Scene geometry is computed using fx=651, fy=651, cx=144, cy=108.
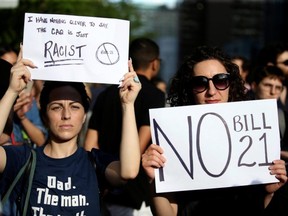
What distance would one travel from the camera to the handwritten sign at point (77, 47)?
3.65 m

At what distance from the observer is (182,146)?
3613 millimetres

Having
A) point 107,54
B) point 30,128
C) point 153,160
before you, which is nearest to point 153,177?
point 153,160

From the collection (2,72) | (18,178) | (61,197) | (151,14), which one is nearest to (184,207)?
(61,197)

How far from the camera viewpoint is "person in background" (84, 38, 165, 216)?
16.4 ft

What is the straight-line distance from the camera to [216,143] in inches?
143

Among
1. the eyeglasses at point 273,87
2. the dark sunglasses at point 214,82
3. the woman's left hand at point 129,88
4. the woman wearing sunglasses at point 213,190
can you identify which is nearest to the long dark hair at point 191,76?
the woman wearing sunglasses at point 213,190

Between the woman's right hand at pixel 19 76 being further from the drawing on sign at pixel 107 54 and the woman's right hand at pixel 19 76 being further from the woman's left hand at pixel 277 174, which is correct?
the woman's left hand at pixel 277 174

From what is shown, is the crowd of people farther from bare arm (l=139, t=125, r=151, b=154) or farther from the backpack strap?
bare arm (l=139, t=125, r=151, b=154)

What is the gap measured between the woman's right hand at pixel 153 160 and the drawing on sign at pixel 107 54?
54cm

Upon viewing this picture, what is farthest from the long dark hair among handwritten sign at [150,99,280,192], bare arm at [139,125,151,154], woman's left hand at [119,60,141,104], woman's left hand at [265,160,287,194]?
bare arm at [139,125,151,154]

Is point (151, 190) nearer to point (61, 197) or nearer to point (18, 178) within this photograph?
point (61, 197)

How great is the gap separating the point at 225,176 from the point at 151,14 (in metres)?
92.9

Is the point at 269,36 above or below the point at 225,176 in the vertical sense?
above

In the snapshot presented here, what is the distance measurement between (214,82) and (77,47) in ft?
2.66
